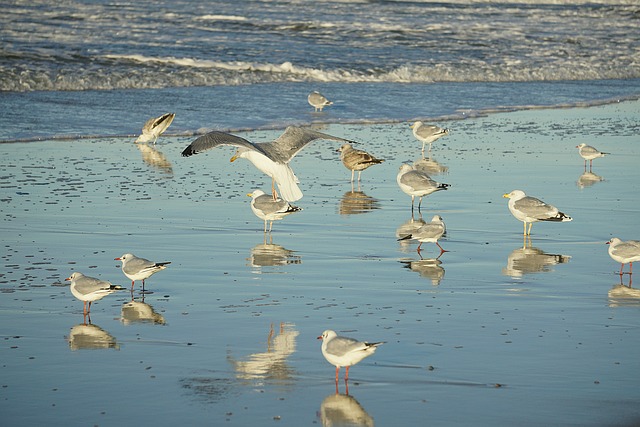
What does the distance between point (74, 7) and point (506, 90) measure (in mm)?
23487

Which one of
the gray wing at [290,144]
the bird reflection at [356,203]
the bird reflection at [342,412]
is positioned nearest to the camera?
the bird reflection at [342,412]

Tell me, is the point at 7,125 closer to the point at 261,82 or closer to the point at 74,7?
the point at 261,82

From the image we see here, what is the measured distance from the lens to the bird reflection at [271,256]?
402 inches

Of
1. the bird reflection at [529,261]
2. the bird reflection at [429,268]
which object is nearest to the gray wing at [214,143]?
the bird reflection at [429,268]

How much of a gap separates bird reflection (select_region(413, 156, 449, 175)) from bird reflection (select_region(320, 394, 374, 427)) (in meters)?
8.81

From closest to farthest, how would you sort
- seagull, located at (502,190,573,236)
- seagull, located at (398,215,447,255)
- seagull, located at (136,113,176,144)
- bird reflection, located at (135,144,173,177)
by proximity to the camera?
1. seagull, located at (398,215,447,255)
2. seagull, located at (502,190,573,236)
3. bird reflection, located at (135,144,173,177)
4. seagull, located at (136,113,176,144)

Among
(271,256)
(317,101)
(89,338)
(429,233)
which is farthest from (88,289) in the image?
(317,101)

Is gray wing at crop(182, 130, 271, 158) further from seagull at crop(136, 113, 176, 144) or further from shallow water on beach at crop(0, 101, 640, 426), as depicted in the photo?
seagull at crop(136, 113, 176, 144)

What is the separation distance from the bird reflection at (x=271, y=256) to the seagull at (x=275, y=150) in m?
1.40

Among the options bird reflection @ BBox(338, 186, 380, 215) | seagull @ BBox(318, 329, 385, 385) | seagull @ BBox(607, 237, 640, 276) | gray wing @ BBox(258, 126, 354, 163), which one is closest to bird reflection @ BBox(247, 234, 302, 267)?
bird reflection @ BBox(338, 186, 380, 215)

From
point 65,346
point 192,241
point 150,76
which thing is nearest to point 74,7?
point 150,76

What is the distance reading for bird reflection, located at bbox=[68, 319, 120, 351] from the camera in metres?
7.60

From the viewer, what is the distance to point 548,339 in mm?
7723

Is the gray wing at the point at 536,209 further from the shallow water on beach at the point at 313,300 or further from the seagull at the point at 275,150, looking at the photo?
the seagull at the point at 275,150
